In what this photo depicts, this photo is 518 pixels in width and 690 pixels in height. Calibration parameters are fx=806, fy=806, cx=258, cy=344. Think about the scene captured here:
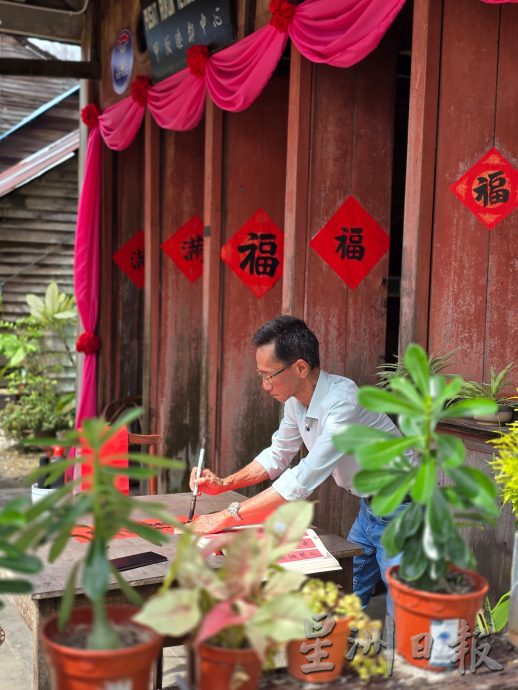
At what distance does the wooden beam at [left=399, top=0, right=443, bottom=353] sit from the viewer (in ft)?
11.0

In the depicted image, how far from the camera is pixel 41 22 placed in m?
7.29

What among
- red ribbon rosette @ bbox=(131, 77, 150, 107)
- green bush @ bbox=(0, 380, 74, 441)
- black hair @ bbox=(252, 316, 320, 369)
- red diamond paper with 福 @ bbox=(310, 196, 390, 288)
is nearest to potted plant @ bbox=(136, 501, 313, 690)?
black hair @ bbox=(252, 316, 320, 369)

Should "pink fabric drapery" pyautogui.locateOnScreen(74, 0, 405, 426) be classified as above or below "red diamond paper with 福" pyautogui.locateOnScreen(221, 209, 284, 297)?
above

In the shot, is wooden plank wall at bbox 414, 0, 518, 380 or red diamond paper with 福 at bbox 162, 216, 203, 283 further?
red diamond paper with 福 at bbox 162, 216, 203, 283

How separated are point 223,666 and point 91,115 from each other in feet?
21.4

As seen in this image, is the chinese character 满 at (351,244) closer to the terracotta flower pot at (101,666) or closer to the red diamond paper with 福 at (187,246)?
the red diamond paper with 福 at (187,246)

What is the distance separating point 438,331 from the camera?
3.46 meters

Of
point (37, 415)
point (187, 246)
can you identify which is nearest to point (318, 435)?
point (187, 246)

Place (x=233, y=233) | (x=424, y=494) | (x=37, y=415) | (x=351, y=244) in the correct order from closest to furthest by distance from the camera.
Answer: (x=424, y=494) → (x=351, y=244) → (x=233, y=233) → (x=37, y=415)

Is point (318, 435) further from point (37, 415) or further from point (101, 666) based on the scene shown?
point (37, 415)

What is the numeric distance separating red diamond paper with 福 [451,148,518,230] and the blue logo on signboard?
406 centimetres

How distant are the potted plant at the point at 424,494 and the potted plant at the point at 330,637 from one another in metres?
0.09

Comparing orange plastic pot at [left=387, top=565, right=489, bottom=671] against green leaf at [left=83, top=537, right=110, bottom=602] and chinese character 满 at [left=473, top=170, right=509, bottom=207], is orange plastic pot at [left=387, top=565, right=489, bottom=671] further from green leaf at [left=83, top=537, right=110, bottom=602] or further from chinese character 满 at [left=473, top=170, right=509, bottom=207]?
chinese character 满 at [left=473, top=170, right=509, bottom=207]

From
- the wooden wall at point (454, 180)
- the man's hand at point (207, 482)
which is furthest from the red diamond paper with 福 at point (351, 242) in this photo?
the man's hand at point (207, 482)
